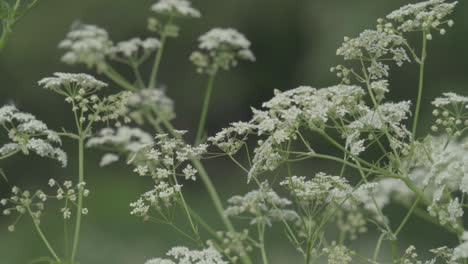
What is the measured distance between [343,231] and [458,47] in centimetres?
827

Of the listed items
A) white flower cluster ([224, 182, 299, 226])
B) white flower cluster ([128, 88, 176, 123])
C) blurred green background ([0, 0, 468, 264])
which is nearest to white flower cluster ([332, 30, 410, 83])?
white flower cluster ([224, 182, 299, 226])

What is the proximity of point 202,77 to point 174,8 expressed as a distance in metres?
10.7

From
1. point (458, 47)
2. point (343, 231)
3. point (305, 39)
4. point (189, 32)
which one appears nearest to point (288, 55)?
point (305, 39)

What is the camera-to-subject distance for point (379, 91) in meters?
2.26

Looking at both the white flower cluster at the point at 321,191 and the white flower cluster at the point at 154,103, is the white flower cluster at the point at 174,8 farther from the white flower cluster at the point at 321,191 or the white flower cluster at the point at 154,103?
the white flower cluster at the point at 321,191

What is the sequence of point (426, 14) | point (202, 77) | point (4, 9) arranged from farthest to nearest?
point (202, 77) → point (4, 9) → point (426, 14)

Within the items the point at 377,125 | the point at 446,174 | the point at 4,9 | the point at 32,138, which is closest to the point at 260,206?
the point at 377,125

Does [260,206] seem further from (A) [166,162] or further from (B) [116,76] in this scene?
(B) [116,76]

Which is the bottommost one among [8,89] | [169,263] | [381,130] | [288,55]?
[169,263]

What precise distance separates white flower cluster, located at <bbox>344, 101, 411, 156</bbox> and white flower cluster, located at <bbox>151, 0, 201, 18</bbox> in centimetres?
57

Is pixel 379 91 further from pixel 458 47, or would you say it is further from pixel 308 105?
pixel 458 47

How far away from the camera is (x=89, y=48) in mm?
1813

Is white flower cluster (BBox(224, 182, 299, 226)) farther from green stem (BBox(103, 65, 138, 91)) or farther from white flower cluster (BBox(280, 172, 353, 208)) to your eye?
green stem (BBox(103, 65, 138, 91))

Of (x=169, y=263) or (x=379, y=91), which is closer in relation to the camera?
(x=169, y=263)
